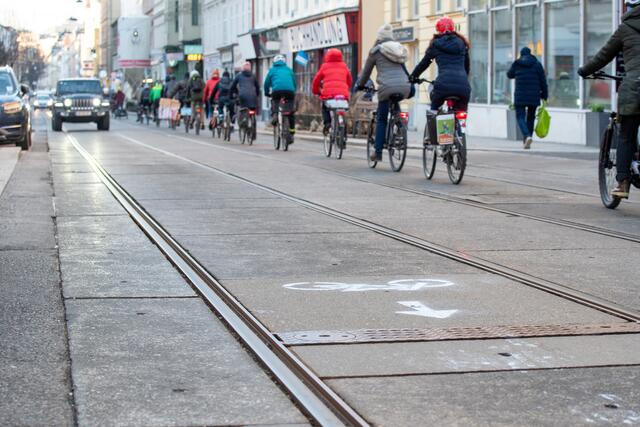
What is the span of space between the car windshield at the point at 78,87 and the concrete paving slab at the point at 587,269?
121 ft

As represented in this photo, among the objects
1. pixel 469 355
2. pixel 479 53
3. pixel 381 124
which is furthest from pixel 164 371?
pixel 479 53

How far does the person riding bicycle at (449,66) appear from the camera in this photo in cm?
1536

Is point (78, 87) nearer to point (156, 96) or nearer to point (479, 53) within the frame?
point (156, 96)

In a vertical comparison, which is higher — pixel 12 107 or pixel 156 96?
pixel 156 96

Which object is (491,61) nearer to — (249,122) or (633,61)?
(249,122)

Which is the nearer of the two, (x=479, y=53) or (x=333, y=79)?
(x=333, y=79)

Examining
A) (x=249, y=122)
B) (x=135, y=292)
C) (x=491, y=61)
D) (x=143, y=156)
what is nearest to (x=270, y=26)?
(x=491, y=61)

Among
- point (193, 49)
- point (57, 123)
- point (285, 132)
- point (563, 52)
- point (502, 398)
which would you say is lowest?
point (502, 398)

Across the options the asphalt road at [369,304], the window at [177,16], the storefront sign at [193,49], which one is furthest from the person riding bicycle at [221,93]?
the window at [177,16]

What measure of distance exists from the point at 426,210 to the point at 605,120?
48.1 feet

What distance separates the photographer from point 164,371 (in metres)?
5.15

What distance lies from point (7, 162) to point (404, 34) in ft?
74.5

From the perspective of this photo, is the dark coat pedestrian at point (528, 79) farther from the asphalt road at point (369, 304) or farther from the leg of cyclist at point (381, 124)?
the asphalt road at point (369, 304)

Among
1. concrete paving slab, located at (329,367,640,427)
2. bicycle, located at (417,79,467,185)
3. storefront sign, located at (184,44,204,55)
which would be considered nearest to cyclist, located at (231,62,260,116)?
bicycle, located at (417,79,467,185)
